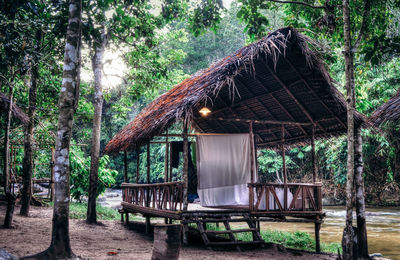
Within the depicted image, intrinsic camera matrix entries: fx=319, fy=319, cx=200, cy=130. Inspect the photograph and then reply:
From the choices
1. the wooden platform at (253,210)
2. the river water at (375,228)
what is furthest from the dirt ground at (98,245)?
the river water at (375,228)

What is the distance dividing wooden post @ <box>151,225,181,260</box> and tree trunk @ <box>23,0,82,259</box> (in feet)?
4.47

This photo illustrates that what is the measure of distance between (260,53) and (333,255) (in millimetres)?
4262

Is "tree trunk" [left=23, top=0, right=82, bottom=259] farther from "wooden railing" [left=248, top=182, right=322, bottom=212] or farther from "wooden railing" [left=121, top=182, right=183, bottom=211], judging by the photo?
"wooden railing" [left=248, top=182, right=322, bottom=212]

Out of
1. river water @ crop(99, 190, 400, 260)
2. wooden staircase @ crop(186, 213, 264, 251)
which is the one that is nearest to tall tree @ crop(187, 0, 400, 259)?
wooden staircase @ crop(186, 213, 264, 251)

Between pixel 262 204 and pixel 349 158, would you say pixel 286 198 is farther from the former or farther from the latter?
pixel 349 158

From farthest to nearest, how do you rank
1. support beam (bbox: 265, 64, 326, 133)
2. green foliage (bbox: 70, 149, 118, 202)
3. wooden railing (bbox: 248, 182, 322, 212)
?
green foliage (bbox: 70, 149, 118, 202)
support beam (bbox: 265, 64, 326, 133)
wooden railing (bbox: 248, 182, 322, 212)

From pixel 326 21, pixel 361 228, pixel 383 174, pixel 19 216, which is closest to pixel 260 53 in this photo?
pixel 326 21

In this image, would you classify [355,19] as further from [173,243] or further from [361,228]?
[173,243]

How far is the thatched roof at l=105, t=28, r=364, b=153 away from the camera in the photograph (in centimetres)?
616

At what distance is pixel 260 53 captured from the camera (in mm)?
6516

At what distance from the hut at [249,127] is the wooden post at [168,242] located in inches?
97.6

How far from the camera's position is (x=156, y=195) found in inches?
290

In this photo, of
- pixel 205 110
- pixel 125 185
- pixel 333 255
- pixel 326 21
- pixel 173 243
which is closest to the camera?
pixel 173 243

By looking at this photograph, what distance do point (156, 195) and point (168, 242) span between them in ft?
12.8
